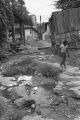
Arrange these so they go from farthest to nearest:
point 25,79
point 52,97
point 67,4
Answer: point 67,4 < point 25,79 < point 52,97

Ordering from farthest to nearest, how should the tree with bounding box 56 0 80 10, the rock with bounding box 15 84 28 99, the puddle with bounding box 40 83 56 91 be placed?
the tree with bounding box 56 0 80 10
the puddle with bounding box 40 83 56 91
the rock with bounding box 15 84 28 99

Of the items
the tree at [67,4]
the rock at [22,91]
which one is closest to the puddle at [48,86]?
the rock at [22,91]

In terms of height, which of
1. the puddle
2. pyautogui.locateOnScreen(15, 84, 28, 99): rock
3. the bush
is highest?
the bush

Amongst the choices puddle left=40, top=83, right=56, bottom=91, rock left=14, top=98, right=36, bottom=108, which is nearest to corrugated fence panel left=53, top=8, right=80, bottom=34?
puddle left=40, top=83, right=56, bottom=91

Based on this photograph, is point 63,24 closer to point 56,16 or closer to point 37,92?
point 56,16

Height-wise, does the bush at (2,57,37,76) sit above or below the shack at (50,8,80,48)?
below

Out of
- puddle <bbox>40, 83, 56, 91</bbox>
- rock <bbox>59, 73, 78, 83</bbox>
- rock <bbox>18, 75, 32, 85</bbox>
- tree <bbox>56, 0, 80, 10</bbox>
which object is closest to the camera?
puddle <bbox>40, 83, 56, 91</bbox>

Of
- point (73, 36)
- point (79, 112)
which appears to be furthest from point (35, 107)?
point (73, 36)

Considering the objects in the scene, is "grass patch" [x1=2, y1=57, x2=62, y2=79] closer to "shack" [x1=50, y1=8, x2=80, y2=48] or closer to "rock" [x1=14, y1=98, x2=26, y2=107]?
"rock" [x1=14, y1=98, x2=26, y2=107]

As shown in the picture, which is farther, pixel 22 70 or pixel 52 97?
pixel 22 70

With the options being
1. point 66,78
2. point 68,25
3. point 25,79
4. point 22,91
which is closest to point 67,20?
point 68,25

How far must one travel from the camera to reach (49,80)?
832 cm

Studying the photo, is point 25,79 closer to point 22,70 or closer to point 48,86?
point 48,86

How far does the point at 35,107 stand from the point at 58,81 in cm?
290
